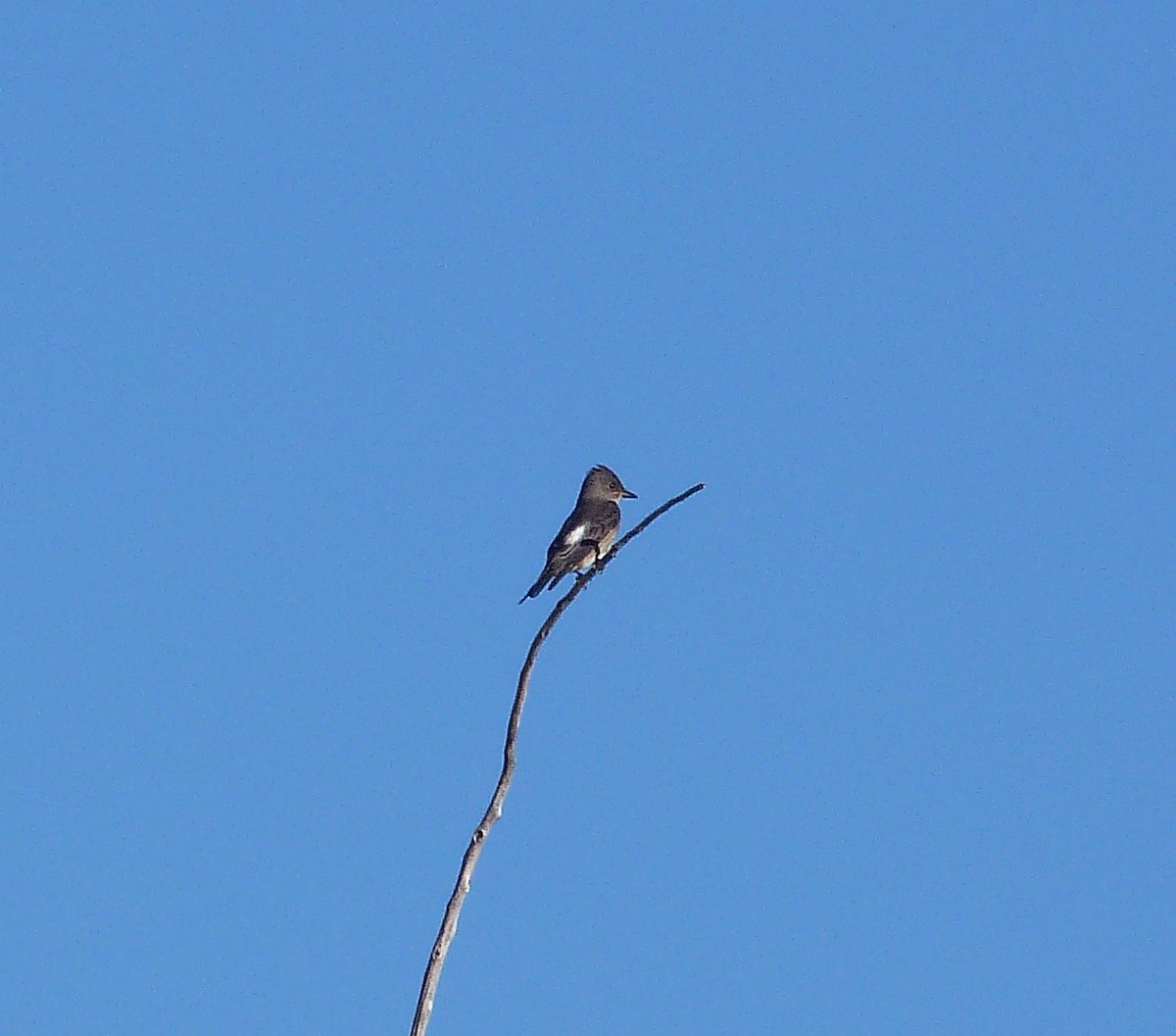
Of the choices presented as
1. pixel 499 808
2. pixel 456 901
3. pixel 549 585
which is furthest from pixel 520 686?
pixel 549 585

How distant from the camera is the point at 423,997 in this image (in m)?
7.05

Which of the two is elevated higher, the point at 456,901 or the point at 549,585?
the point at 549,585

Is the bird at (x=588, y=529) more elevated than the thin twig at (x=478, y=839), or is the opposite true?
the bird at (x=588, y=529)

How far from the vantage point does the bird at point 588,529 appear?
52.6ft

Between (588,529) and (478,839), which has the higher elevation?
(588,529)

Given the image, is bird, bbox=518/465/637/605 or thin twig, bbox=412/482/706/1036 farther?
bird, bbox=518/465/637/605

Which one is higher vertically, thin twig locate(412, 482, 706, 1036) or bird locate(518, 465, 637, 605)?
bird locate(518, 465, 637, 605)

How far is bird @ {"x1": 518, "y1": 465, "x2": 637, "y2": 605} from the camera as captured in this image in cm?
1603

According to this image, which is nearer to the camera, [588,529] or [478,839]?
[478,839]

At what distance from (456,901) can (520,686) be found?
114 cm

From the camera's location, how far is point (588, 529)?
16578mm

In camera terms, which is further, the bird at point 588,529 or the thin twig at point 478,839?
the bird at point 588,529

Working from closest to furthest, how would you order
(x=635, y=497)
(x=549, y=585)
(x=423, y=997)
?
(x=423, y=997) → (x=549, y=585) → (x=635, y=497)

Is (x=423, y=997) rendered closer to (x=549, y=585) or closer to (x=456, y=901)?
(x=456, y=901)
